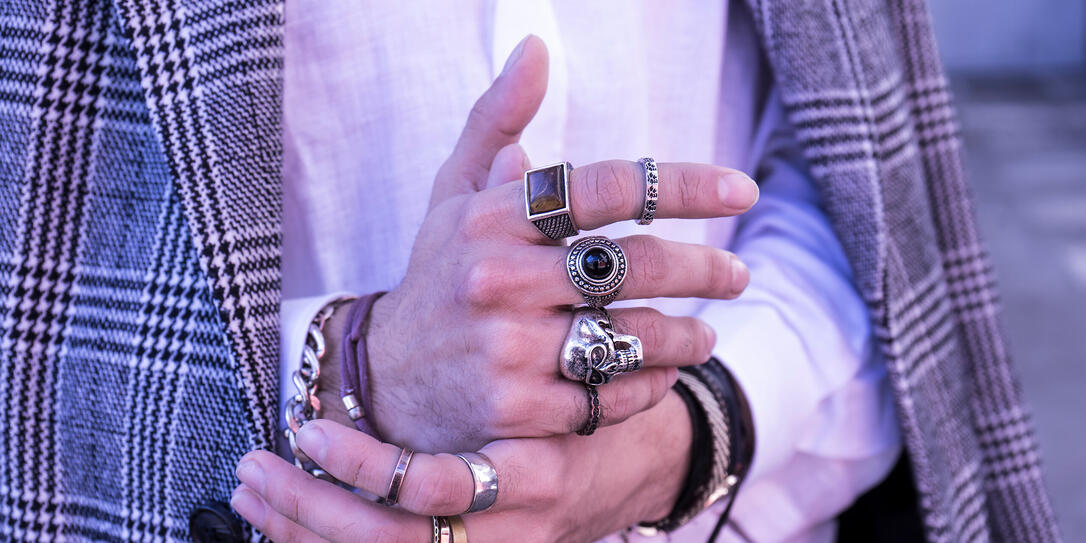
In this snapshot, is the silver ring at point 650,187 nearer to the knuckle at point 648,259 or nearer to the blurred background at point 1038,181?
the knuckle at point 648,259

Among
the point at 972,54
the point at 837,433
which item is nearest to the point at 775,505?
the point at 837,433

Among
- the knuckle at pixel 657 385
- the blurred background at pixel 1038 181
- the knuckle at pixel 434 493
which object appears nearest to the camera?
the knuckle at pixel 434 493

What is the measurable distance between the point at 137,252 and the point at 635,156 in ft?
1.61

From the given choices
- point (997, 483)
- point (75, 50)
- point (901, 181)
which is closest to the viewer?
point (75, 50)

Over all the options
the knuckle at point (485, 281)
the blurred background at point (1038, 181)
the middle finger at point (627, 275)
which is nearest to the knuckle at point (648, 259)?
the middle finger at point (627, 275)

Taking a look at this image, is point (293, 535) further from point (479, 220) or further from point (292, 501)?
point (479, 220)

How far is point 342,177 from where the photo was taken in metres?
0.85

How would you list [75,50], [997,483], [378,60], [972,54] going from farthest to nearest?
[972,54] → [997,483] → [378,60] → [75,50]

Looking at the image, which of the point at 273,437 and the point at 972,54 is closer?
the point at 273,437

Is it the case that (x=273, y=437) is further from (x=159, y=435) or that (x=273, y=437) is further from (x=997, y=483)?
(x=997, y=483)

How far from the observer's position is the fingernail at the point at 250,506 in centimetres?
66

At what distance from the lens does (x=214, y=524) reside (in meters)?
0.69

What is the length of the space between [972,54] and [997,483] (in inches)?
287

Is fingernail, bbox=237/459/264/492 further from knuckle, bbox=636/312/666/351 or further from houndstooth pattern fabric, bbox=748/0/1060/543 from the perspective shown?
houndstooth pattern fabric, bbox=748/0/1060/543
